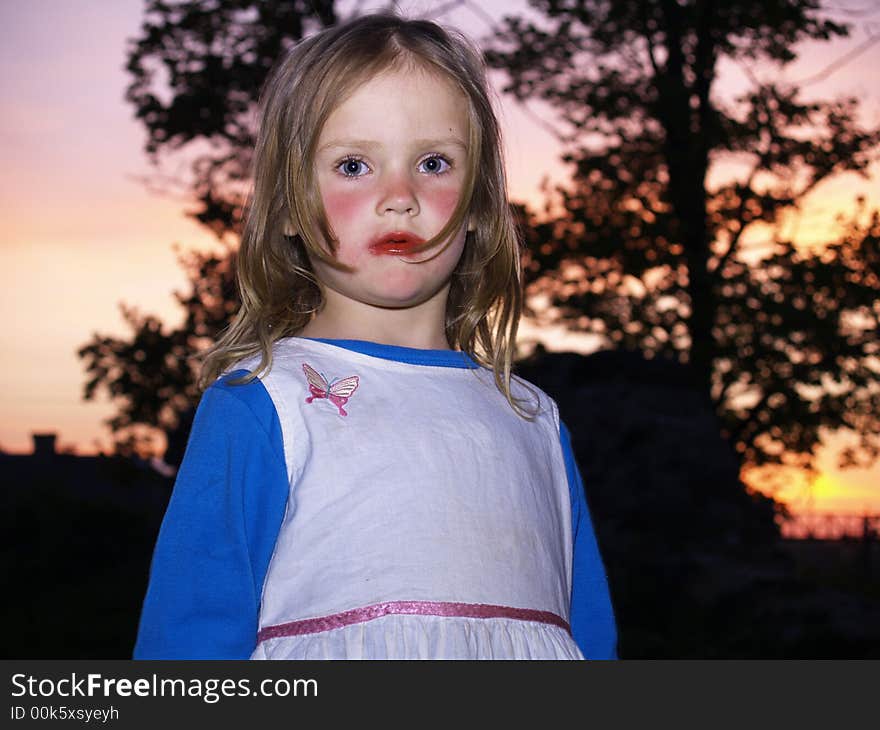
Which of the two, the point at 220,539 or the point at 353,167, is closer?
the point at 220,539

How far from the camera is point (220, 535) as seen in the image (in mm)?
1788

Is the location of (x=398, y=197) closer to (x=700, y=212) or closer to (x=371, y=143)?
(x=371, y=143)

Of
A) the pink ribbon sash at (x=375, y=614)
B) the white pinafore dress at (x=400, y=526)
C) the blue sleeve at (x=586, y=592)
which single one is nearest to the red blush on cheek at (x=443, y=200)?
the white pinafore dress at (x=400, y=526)

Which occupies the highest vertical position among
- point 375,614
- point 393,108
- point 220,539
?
point 393,108

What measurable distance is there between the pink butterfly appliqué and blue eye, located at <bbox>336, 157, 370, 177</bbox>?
38 centimetres

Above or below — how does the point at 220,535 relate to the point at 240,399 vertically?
below

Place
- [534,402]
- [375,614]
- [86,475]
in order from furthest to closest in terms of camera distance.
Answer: [86,475]
[534,402]
[375,614]

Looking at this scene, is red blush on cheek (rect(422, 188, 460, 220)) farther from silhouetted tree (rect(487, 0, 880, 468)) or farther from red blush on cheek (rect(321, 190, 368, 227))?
silhouetted tree (rect(487, 0, 880, 468))

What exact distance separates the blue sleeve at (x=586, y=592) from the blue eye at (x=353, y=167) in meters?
0.73

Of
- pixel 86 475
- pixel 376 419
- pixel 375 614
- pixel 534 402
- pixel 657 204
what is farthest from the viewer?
pixel 86 475

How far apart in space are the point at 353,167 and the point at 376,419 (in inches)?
19.1

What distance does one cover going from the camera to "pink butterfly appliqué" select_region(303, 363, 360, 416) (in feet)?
6.28

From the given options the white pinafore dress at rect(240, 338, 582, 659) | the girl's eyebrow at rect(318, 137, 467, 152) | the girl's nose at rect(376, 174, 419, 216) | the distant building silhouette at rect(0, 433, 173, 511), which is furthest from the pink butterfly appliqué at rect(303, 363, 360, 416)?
the distant building silhouette at rect(0, 433, 173, 511)

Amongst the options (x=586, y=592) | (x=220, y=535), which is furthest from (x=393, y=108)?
(x=586, y=592)
